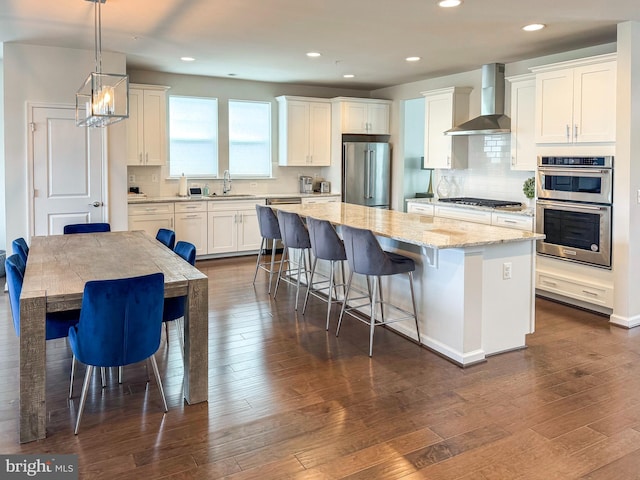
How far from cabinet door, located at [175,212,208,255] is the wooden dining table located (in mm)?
2980

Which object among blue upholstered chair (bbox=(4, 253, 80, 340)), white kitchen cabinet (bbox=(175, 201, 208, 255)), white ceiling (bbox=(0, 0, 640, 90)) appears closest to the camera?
blue upholstered chair (bbox=(4, 253, 80, 340))

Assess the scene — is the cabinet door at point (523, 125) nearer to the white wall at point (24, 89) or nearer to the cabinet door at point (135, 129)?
the white wall at point (24, 89)

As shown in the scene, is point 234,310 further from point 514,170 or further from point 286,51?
point 514,170

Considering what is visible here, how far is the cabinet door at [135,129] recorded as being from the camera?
6.83 meters

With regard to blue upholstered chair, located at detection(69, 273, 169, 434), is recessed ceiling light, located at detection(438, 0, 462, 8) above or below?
above

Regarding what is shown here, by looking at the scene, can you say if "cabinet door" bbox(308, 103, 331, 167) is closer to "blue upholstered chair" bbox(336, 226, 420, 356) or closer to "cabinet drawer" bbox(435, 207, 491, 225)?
"cabinet drawer" bbox(435, 207, 491, 225)

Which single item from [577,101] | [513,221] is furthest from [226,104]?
[577,101]

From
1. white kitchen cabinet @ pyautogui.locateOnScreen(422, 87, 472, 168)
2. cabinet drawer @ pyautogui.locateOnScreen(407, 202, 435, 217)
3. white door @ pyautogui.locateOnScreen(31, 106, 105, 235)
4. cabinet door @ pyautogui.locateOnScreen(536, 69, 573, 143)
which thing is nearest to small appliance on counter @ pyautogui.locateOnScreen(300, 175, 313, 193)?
cabinet drawer @ pyautogui.locateOnScreen(407, 202, 435, 217)

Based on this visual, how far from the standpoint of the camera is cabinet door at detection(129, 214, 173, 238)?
673 cm

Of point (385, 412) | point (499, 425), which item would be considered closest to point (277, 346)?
point (385, 412)

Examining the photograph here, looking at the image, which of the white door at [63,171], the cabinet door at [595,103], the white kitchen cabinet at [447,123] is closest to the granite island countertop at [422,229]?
the cabinet door at [595,103]

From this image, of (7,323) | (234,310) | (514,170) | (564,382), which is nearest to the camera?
(564,382)

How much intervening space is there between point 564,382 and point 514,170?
3396 millimetres

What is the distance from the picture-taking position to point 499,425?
9.09ft
